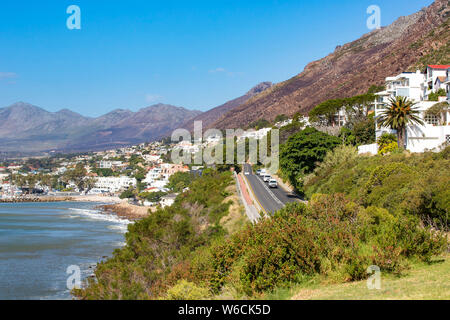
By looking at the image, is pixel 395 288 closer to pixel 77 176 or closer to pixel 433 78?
pixel 433 78

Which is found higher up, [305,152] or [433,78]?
[433,78]

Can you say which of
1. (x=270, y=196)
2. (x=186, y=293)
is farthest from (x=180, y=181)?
(x=186, y=293)

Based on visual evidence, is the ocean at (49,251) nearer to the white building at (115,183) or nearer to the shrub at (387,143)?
the shrub at (387,143)

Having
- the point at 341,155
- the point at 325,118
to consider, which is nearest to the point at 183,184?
the point at 325,118

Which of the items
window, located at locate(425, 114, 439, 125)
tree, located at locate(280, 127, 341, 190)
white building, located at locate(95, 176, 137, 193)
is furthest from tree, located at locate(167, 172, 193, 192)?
window, located at locate(425, 114, 439, 125)

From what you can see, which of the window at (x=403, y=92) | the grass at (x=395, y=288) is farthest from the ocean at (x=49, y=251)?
the window at (x=403, y=92)
